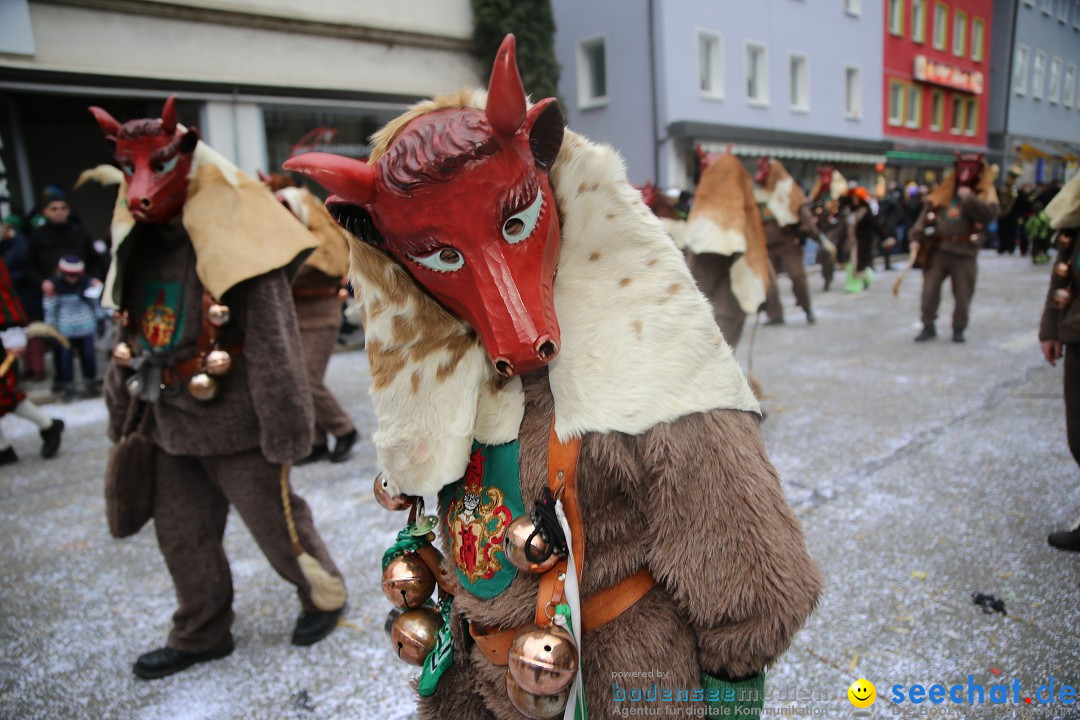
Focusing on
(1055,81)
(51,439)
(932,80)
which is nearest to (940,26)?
(932,80)

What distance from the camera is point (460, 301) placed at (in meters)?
1.21

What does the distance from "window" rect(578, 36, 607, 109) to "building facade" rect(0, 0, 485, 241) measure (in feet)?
17.8

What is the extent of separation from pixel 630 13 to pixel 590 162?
18310mm

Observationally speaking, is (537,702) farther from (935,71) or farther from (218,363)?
(935,71)

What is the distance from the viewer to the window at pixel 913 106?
1005 inches

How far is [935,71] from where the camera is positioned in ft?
84.1

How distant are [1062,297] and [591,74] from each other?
57.7ft

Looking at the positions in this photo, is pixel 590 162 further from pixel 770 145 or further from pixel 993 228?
pixel 993 228

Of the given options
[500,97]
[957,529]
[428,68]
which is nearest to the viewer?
[500,97]

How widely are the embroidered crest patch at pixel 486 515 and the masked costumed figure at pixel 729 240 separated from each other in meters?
3.82

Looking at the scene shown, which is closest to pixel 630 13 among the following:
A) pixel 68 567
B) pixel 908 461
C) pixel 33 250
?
pixel 33 250

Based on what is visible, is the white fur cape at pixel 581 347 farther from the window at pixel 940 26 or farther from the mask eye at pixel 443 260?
the window at pixel 940 26

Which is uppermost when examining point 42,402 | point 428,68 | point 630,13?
point 630,13

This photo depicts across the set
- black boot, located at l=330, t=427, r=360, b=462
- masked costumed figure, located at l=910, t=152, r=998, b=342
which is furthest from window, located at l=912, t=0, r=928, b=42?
black boot, located at l=330, t=427, r=360, b=462
